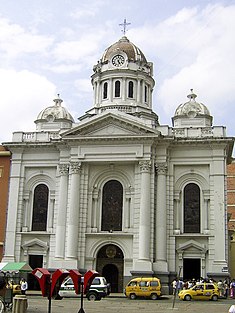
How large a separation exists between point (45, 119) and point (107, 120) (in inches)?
366

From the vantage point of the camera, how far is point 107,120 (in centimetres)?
4575

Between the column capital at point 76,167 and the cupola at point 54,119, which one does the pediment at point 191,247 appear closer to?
the column capital at point 76,167

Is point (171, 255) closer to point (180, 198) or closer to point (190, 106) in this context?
point (180, 198)

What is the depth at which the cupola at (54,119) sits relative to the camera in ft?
170

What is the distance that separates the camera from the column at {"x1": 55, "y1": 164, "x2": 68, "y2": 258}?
4462 cm

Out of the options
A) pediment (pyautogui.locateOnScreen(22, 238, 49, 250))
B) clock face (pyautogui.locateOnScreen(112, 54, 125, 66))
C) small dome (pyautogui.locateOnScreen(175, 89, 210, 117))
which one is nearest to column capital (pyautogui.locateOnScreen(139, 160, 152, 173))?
small dome (pyautogui.locateOnScreen(175, 89, 210, 117))

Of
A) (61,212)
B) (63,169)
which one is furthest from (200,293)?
(63,169)

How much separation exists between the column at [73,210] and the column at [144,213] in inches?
215

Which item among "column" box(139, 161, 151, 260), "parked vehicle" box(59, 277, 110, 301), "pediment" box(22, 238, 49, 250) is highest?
"column" box(139, 161, 151, 260)

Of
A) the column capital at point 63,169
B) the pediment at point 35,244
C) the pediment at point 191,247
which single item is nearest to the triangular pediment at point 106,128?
the column capital at point 63,169

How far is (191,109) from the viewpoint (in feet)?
164

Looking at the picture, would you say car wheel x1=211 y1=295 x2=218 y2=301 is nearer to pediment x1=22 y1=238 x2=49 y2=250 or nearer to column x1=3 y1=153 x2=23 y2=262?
pediment x1=22 y1=238 x2=49 y2=250

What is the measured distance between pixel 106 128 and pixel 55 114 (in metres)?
8.52

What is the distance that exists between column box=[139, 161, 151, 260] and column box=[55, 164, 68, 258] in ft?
22.2
